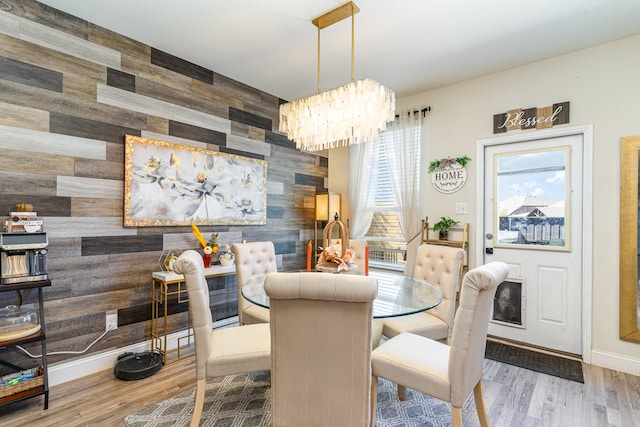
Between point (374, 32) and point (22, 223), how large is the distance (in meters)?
2.90

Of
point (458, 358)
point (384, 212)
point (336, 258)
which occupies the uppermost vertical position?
point (384, 212)

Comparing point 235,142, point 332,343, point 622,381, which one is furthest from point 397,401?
point 235,142

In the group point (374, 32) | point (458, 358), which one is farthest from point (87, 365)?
point (374, 32)

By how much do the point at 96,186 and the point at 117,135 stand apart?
0.46m

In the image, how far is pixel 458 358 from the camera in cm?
148

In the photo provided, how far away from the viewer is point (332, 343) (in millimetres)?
1348

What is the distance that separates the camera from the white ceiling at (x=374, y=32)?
2.25 m

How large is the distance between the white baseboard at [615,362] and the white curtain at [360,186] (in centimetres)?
260

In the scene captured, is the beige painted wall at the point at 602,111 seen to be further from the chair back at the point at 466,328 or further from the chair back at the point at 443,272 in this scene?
the chair back at the point at 466,328

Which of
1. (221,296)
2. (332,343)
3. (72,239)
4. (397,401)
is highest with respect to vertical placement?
(72,239)

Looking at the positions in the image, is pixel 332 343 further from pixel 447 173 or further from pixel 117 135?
pixel 447 173

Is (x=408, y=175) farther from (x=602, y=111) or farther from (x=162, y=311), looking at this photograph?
(x=162, y=311)

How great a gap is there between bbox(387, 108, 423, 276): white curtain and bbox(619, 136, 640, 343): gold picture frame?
5.80 ft

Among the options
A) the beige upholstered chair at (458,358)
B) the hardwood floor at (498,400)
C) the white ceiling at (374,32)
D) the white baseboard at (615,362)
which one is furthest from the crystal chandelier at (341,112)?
the white baseboard at (615,362)
